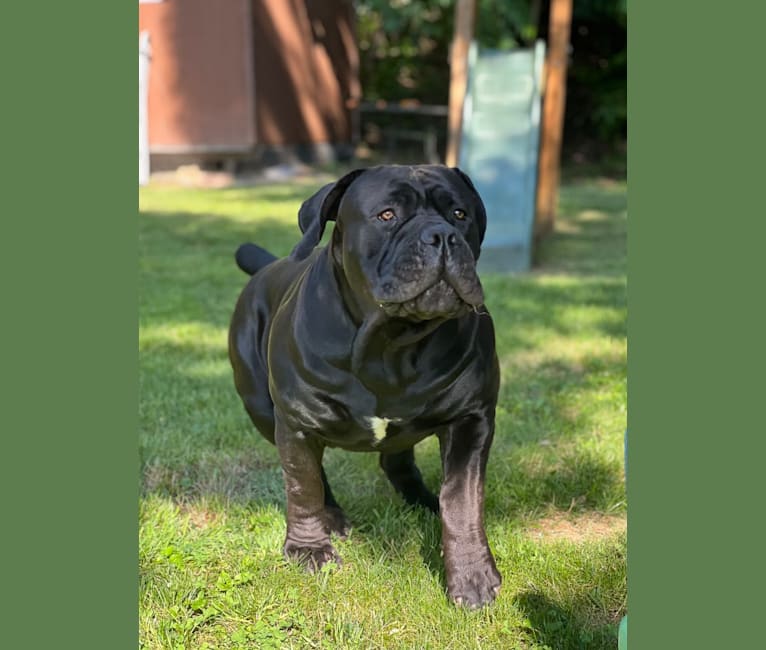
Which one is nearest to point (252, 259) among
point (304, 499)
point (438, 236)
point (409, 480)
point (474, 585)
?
point (409, 480)

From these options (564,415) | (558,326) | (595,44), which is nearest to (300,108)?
(595,44)

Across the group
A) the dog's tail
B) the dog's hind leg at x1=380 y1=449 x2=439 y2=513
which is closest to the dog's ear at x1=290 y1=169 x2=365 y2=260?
the dog's hind leg at x1=380 y1=449 x2=439 y2=513

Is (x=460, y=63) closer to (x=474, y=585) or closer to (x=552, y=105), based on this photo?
(x=552, y=105)

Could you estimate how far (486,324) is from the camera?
3.03 metres

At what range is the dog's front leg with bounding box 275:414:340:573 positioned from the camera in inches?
121

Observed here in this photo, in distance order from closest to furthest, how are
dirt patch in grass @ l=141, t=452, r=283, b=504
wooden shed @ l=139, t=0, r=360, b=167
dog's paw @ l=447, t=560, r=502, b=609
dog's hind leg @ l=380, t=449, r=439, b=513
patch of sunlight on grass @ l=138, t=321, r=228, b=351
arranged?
dog's paw @ l=447, t=560, r=502, b=609, dog's hind leg @ l=380, t=449, r=439, b=513, dirt patch in grass @ l=141, t=452, r=283, b=504, patch of sunlight on grass @ l=138, t=321, r=228, b=351, wooden shed @ l=139, t=0, r=360, b=167

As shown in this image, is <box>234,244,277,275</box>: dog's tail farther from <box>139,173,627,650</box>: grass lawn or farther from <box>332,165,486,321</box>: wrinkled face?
<box>332,165,486,321</box>: wrinkled face

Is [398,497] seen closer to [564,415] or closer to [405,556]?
[405,556]

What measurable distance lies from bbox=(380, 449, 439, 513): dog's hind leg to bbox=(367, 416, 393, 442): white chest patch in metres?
0.68

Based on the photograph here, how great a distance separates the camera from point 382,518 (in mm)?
3480

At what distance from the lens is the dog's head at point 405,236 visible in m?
2.55

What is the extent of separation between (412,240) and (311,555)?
1149mm

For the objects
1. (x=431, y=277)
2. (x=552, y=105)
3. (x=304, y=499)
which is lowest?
(x=304, y=499)

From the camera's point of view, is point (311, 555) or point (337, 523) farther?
point (337, 523)
